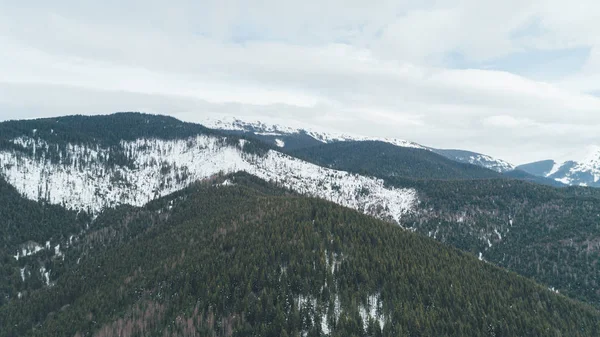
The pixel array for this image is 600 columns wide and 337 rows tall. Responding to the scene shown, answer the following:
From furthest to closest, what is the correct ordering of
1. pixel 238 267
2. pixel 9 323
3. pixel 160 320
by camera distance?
pixel 9 323 → pixel 238 267 → pixel 160 320

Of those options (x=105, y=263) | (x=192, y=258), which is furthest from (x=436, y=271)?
(x=105, y=263)

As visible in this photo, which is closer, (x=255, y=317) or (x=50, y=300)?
(x=255, y=317)

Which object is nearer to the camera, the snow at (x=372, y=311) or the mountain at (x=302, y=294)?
the mountain at (x=302, y=294)

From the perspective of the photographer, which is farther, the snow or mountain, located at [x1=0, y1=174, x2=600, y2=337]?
the snow

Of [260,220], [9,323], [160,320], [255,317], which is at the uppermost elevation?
[260,220]

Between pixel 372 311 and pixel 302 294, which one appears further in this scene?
pixel 302 294

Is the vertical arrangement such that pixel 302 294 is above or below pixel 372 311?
above

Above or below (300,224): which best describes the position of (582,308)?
below

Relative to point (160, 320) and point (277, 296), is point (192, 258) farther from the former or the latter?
point (277, 296)
